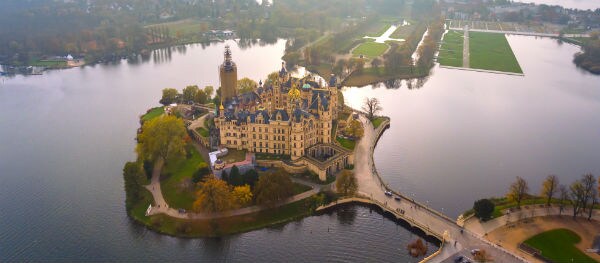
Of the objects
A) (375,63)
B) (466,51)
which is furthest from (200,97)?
(466,51)

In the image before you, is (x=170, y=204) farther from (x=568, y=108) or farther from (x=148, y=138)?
(x=568, y=108)

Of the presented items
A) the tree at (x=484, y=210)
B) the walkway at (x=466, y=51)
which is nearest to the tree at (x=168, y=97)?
the tree at (x=484, y=210)

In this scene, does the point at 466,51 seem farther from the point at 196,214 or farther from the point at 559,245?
the point at 196,214

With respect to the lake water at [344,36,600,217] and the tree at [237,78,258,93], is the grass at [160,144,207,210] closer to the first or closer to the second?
the tree at [237,78,258,93]

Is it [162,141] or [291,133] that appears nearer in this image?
[291,133]

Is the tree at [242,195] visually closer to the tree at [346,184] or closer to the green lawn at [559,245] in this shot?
the tree at [346,184]

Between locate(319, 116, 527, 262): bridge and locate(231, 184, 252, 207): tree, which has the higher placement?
locate(231, 184, 252, 207): tree

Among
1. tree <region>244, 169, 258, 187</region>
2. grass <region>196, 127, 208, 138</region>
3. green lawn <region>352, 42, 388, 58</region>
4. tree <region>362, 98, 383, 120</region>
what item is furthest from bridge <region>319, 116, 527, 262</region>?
green lawn <region>352, 42, 388, 58</region>
